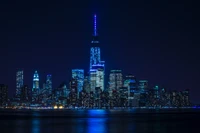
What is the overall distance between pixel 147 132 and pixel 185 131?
6734 mm

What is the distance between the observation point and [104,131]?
82.2 meters

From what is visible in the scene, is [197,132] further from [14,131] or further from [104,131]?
[14,131]

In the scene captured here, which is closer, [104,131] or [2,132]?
[2,132]

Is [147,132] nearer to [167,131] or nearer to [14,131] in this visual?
[167,131]

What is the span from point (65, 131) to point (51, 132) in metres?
4.10

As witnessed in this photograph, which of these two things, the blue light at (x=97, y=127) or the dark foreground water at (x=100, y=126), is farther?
the blue light at (x=97, y=127)

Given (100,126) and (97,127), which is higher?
(100,126)

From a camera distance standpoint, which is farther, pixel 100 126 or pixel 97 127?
pixel 100 126

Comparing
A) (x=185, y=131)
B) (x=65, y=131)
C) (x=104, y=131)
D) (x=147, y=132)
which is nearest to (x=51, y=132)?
(x=65, y=131)

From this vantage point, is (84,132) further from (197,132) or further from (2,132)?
(197,132)

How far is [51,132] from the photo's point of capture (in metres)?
77.9

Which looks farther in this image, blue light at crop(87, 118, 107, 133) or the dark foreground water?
blue light at crop(87, 118, 107, 133)

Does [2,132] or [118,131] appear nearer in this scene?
[2,132]

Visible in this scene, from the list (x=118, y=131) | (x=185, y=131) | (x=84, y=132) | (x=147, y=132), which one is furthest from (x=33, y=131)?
(x=185, y=131)
